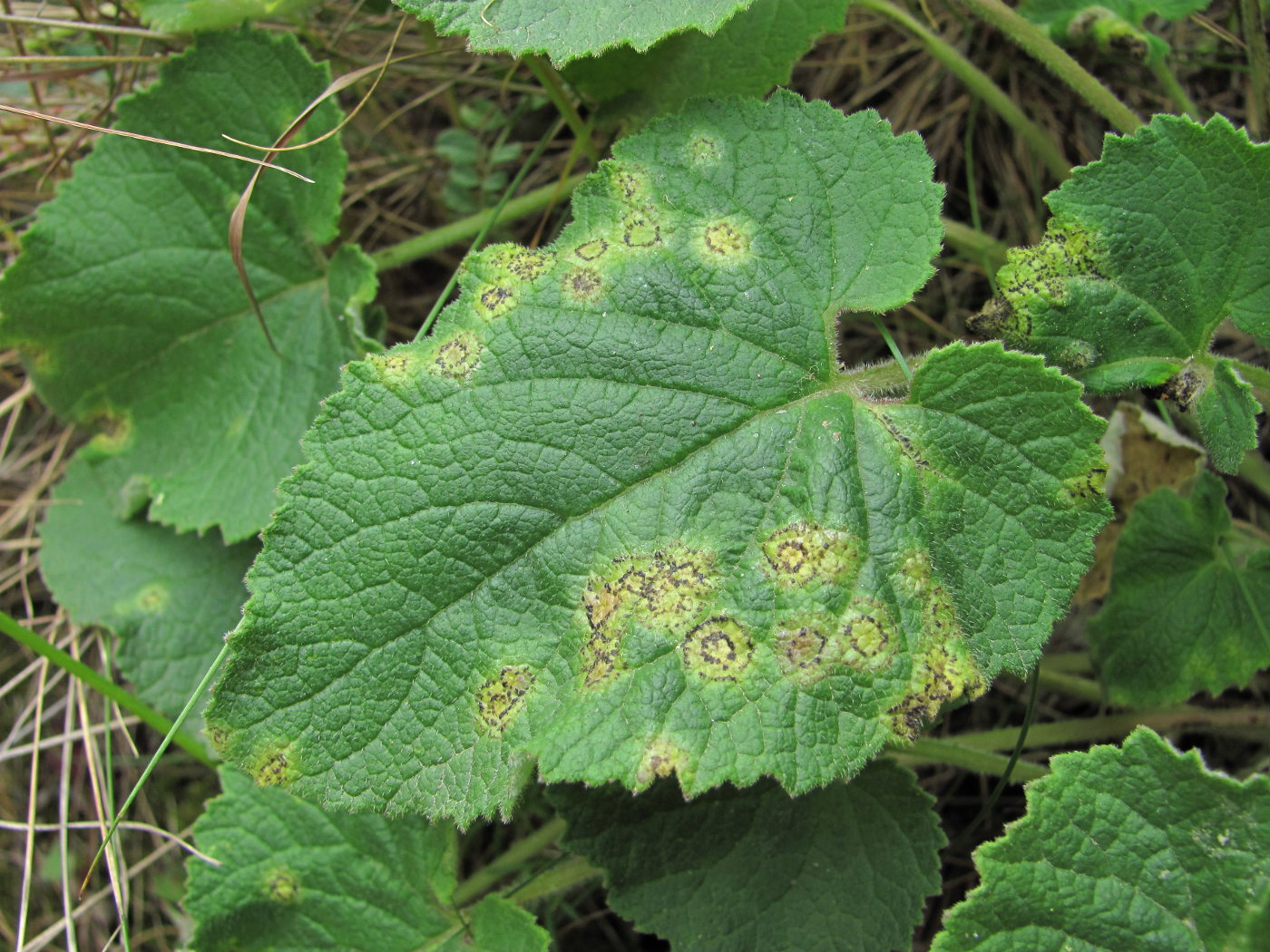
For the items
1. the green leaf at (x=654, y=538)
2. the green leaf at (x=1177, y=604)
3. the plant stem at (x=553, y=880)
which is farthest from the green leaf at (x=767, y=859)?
the green leaf at (x=1177, y=604)

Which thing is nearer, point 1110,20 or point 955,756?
point 955,756

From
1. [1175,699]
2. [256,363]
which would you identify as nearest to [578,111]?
[256,363]

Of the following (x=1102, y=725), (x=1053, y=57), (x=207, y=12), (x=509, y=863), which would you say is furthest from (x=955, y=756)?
(x=207, y=12)

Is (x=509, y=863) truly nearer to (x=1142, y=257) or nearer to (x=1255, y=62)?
(x=1142, y=257)

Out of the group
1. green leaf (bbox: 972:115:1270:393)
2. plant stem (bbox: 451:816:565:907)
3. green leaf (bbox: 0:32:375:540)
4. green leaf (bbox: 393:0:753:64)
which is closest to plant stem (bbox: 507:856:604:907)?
plant stem (bbox: 451:816:565:907)

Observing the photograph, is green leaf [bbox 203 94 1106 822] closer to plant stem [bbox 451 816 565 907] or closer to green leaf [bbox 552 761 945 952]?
green leaf [bbox 552 761 945 952]
